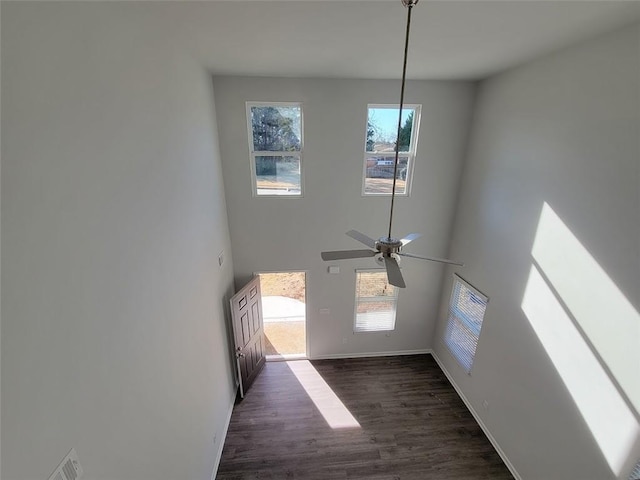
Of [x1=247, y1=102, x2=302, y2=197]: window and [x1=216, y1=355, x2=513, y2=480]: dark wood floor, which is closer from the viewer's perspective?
[x1=216, y1=355, x2=513, y2=480]: dark wood floor

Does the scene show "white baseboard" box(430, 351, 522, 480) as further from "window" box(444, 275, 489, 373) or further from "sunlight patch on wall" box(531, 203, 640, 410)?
"sunlight patch on wall" box(531, 203, 640, 410)

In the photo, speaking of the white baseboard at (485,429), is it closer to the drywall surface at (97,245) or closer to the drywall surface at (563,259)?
the drywall surface at (563,259)

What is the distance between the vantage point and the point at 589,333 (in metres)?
2.45

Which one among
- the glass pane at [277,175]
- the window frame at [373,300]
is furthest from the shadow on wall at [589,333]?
the glass pane at [277,175]

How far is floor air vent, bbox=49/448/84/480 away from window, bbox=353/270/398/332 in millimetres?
4055

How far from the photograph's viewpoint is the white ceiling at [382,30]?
1982 millimetres

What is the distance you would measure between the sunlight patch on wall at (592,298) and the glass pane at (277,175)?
3.24 metres

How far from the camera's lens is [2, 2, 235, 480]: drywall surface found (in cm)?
104

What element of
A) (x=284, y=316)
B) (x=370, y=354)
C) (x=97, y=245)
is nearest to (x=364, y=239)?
(x=97, y=245)

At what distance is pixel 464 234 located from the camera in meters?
4.36

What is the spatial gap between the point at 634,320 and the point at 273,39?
392 cm

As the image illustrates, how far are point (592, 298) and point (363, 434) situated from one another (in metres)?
3.28

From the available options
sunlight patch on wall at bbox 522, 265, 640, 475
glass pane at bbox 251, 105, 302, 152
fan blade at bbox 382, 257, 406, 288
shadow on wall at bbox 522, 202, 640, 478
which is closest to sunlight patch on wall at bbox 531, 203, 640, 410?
shadow on wall at bbox 522, 202, 640, 478

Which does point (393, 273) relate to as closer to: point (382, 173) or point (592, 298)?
point (592, 298)
